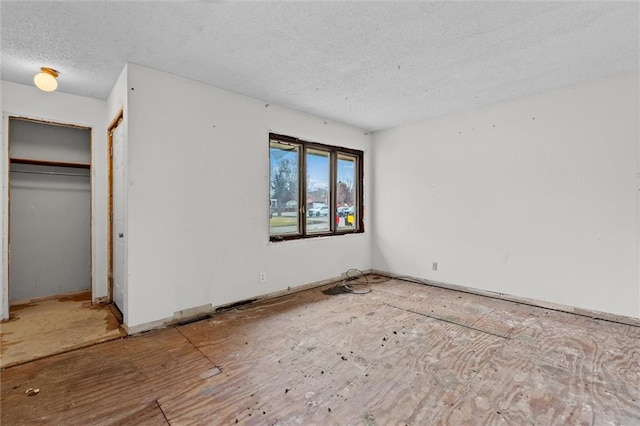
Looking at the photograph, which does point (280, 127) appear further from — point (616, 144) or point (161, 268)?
point (616, 144)

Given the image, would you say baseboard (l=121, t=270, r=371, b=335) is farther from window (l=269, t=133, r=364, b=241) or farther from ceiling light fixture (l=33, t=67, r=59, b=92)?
ceiling light fixture (l=33, t=67, r=59, b=92)

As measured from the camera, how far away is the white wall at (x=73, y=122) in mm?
3191

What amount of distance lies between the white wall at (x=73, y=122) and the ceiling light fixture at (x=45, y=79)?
0.58 metres

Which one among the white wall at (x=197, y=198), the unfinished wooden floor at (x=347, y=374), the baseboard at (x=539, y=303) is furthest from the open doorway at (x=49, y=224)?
the baseboard at (x=539, y=303)

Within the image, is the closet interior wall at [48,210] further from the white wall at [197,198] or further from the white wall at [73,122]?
the white wall at [197,198]

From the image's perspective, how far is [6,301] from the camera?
10.4 feet

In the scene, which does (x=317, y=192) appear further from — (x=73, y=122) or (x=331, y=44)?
(x=73, y=122)

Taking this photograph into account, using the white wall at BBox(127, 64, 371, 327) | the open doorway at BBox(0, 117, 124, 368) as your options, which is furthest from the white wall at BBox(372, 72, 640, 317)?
the open doorway at BBox(0, 117, 124, 368)

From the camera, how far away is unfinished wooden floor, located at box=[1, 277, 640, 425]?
1752 mm

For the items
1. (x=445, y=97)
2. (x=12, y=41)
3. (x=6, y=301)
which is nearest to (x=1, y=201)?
(x=6, y=301)

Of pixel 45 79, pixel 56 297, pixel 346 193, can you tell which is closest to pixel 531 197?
pixel 346 193

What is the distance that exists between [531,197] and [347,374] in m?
3.11

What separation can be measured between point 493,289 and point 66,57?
5.31m

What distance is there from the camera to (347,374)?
2166 mm
